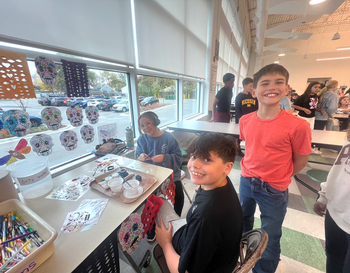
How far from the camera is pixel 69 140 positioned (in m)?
1.34

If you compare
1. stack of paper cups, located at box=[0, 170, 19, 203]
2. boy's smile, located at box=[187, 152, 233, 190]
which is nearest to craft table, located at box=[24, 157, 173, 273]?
stack of paper cups, located at box=[0, 170, 19, 203]

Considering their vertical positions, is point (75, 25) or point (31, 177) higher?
point (75, 25)

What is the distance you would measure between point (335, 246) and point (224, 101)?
2.82 metres

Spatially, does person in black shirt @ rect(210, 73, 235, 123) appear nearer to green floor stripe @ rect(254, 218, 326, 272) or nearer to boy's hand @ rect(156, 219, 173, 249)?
green floor stripe @ rect(254, 218, 326, 272)

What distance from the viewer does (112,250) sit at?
772 mm

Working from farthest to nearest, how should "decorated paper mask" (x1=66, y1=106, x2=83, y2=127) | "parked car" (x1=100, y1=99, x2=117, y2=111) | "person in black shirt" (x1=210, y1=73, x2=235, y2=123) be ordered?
"person in black shirt" (x1=210, y1=73, x2=235, y2=123) < "parked car" (x1=100, y1=99, x2=117, y2=111) < "decorated paper mask" (x1=66, y1=106, x2=83, y2=127)

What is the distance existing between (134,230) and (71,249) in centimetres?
32

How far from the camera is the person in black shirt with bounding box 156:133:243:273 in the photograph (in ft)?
1.86

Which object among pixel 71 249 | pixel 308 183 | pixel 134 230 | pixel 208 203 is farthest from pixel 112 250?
pixel 308 183

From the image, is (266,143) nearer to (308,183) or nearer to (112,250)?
(112,250)

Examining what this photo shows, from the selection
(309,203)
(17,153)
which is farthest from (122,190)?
(309,203)

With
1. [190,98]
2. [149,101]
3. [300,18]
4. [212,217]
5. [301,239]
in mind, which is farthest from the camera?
[300,18]

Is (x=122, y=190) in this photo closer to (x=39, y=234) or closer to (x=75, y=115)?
(x=39, y=234)

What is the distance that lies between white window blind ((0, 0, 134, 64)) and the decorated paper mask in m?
0.51
